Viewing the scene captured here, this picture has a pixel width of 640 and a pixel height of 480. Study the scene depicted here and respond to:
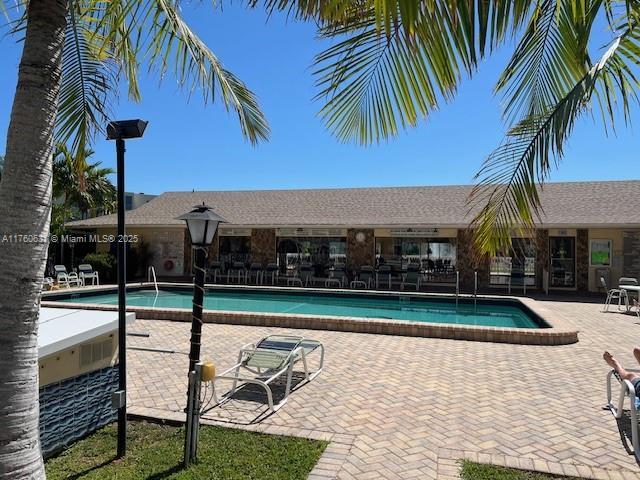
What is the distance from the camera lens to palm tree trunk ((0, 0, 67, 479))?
95.3 inches

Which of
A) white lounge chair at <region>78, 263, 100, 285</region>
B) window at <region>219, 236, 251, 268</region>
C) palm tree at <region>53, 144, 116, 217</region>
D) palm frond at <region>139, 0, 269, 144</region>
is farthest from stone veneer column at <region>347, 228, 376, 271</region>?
palm frond at <region>139, 0, 269, 144</region>

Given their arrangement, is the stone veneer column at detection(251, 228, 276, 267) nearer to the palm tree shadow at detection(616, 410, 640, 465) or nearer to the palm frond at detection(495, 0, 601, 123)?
the palm tree shadow at detection(616, 410, 640, 465)

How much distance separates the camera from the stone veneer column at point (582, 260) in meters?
18.8

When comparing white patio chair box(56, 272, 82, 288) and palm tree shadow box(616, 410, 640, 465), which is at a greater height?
white patio chair box(56, 272, 82, 288)

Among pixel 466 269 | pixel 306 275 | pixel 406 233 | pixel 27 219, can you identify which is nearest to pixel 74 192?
pixel 306 275


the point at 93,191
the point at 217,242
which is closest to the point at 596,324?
the point at 217,242

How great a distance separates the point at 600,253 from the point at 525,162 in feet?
60.2

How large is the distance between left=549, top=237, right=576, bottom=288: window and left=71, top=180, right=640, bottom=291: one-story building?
4 cm

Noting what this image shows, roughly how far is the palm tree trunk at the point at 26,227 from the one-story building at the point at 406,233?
1419 cm

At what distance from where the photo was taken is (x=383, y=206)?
72.0ft

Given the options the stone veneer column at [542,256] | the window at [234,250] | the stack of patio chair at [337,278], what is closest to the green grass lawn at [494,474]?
the stack of patio chair at [337,278]

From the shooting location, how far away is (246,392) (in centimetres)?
588

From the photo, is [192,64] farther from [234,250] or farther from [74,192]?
[74,192]

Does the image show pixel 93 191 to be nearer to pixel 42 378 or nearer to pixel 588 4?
pixel 42 378
